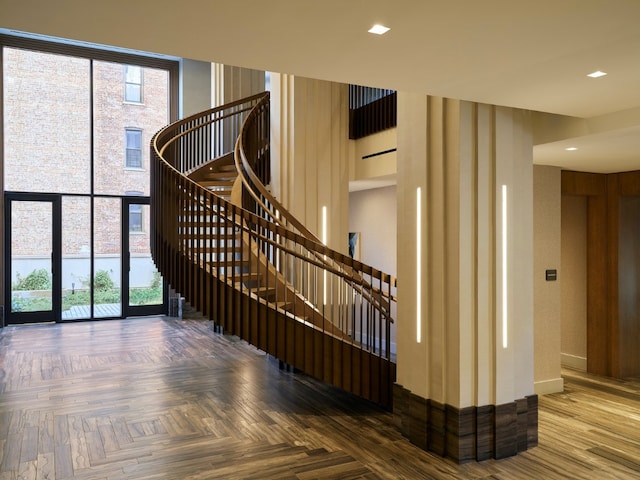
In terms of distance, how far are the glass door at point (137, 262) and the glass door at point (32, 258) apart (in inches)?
49.2

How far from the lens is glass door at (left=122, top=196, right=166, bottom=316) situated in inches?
434

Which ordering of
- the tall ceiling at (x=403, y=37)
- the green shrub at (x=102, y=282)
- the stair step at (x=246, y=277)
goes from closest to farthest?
1. the tall ceiling at (x=403, y=37)
2. the stair step at (x=246, y=277)
3. the green shrub at (x=102, y=282)

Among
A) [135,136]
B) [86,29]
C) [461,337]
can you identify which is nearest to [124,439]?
[461,337]

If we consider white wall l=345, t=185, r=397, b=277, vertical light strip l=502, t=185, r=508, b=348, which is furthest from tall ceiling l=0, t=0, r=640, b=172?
white wall l=345, t=185, r=397, b=277

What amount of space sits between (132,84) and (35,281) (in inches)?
174

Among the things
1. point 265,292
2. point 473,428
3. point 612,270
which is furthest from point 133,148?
point 473,428

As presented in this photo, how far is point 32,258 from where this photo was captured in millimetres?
10258

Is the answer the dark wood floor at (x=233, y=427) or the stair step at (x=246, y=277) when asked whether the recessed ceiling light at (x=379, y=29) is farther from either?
the stair step at (x=246, y=277)

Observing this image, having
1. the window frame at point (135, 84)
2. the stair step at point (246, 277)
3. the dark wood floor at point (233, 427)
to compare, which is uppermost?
the window frame at point (135, 84)

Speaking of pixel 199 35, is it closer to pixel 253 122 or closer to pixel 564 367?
pixel 253 122

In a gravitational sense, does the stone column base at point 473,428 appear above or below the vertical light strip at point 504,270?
below

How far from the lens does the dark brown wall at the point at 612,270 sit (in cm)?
620

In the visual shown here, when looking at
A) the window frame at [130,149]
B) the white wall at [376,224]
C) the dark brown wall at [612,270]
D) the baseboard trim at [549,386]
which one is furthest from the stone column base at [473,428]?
the window frame at [130,149]

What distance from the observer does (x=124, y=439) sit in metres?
4.37
